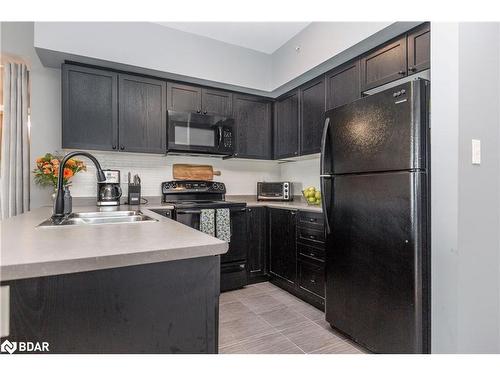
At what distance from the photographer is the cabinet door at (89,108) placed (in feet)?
8.41

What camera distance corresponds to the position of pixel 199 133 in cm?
313

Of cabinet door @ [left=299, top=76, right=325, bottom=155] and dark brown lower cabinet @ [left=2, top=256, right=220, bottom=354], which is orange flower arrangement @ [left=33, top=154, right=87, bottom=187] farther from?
cabinet door @ [left=299, top=76, right=325, bottom=155]

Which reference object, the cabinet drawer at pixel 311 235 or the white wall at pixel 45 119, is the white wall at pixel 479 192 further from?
the white wall at pixel 45 119

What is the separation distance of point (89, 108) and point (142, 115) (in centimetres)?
47

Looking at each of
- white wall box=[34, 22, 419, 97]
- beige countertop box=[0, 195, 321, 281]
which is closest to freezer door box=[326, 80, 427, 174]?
white wall box=[34, 22, 419, 97]

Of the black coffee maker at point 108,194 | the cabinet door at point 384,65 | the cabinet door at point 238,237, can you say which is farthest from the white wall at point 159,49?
the cabinet door at point 238,237

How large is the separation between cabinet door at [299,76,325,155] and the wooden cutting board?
1155 millimetres

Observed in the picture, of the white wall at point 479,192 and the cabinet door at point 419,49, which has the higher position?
the cabinet door at point 419,49

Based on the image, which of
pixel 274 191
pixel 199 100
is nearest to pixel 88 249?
pixel 199 100

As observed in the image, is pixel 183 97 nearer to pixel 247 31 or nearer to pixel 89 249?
pixel 247 31

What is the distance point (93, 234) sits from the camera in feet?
3.46

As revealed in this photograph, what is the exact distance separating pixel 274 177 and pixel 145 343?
3.34 metres
